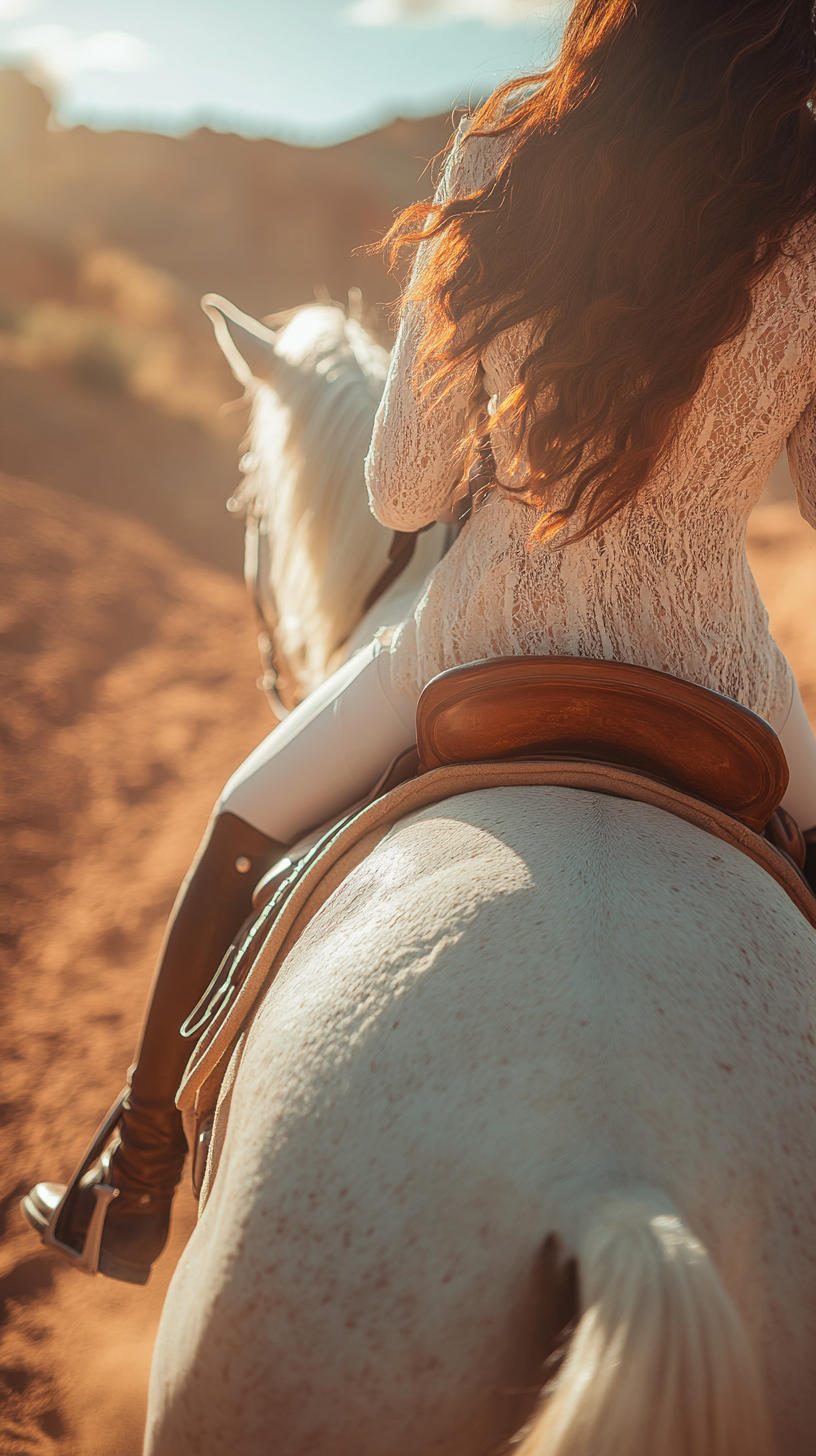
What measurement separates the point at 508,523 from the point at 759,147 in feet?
1.67

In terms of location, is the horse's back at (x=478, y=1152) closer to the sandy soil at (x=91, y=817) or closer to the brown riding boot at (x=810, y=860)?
the brown riding boot at (x=810, y=860)

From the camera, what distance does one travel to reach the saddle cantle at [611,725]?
3.20 feet

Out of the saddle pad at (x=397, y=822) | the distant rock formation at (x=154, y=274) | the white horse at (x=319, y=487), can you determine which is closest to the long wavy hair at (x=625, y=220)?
the saddle pad at (x=397, y=822)

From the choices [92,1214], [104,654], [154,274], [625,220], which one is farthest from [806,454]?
[154,274]

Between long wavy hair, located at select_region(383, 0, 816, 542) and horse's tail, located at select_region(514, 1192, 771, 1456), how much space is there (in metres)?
0.79

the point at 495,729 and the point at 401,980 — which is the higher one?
the point at 495,729

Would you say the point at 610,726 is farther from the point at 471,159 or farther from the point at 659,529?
the point at 471,159

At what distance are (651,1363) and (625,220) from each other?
1134 mm

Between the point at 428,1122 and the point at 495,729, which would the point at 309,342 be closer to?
the point at 495,729

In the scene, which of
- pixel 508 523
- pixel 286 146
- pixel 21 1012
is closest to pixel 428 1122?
pixel 508 523

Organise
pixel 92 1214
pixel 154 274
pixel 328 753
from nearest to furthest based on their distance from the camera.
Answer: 1. pixel 328 753
2. pixel 92 1214
3. pixel 154 274

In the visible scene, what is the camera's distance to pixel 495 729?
1.05m

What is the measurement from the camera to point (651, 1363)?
565 mm

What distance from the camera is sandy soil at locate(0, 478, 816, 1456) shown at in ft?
6.67
